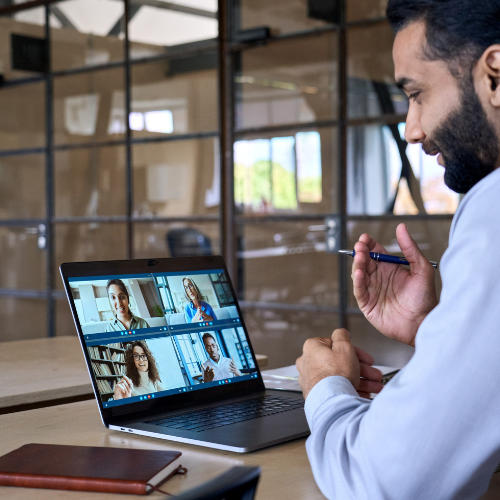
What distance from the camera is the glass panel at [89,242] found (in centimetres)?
532

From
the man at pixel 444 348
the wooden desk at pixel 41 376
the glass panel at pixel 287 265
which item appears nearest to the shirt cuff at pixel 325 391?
the man at pixel 444 348

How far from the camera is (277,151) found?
176 inches

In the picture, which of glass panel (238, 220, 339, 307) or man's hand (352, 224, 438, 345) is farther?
glass panel (238, 220, 339, 307)

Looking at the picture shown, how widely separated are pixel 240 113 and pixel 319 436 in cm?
395

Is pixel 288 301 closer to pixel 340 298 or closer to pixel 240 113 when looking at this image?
pixel 340 298

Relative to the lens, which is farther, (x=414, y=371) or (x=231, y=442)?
(x=231, y=442)

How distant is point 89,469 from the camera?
3.01ft

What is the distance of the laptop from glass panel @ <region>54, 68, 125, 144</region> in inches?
162

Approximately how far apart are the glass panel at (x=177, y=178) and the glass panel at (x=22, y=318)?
131 centimetres

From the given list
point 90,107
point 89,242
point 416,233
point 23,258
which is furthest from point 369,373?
point 23,258

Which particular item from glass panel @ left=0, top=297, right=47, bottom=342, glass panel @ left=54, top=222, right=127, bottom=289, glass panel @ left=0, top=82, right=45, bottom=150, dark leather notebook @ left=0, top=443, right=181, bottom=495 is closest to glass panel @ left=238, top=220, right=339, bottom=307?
glass panel @ left=54, top=222, right=127, bottom=289

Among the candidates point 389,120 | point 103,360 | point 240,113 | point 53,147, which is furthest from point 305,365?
point 53,147

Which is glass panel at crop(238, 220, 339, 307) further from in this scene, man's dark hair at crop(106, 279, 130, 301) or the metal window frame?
man's dark hair at crop(106, 279, 130, 301)

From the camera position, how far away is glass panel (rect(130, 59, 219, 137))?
4.81m
